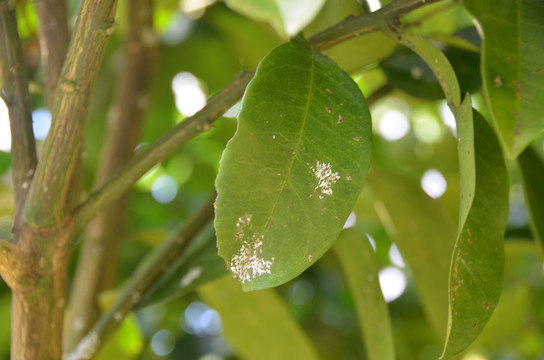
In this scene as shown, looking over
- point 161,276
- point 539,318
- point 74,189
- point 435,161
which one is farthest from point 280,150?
point 539,318

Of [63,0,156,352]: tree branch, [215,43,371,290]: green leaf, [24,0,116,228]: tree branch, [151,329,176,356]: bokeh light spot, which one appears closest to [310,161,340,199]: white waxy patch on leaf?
[215,43,371,290]: green leaf

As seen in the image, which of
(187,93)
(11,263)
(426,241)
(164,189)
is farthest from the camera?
(164,189)

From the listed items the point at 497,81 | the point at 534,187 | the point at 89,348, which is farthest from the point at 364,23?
the point at 89,348

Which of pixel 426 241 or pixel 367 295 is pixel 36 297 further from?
pixel 426 241

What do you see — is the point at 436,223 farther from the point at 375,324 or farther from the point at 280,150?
the point at 280,150

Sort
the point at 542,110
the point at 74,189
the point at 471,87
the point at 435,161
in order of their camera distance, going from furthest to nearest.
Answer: the point at 435,161 → the point at 471,87 → the point at 74,189 → the point at 542,110
